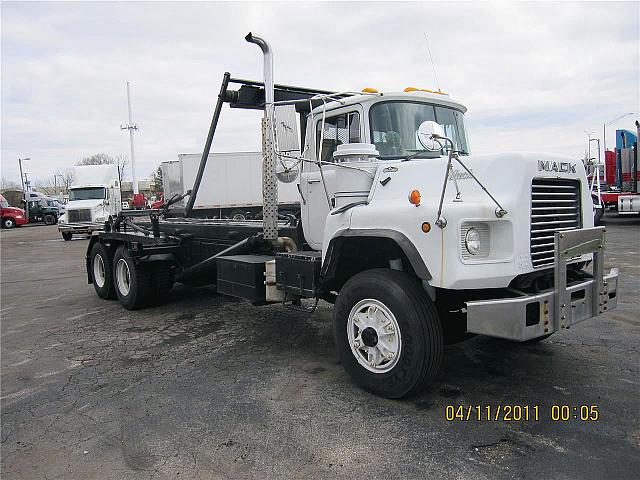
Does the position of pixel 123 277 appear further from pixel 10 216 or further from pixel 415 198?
pixel 10 216

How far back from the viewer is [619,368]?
4586mm

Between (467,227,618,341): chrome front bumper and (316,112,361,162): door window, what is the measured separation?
2.09 metres

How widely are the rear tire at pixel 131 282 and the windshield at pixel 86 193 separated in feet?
59.0

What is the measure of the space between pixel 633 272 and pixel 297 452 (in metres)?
8.37

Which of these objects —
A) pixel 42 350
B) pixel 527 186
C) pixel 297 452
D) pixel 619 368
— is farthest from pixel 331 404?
pixel 42 350

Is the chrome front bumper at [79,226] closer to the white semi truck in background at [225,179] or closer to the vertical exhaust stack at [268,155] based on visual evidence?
the white semi truck in background at [225,179]

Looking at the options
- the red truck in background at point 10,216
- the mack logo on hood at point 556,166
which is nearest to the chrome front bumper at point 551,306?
the mack logo on hood at point 556,166

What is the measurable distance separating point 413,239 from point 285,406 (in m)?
1.66

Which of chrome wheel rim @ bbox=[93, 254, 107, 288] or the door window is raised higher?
the door window

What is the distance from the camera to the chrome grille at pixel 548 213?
3.82m

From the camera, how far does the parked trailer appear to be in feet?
11.9

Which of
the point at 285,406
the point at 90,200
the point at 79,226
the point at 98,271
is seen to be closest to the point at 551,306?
the point at 285,406

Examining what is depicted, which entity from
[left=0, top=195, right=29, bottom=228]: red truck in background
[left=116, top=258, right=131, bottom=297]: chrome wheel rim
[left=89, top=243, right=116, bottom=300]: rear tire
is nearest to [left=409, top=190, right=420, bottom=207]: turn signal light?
[left=116, top=258, right=131, bottom=297]: chrome wheel rim

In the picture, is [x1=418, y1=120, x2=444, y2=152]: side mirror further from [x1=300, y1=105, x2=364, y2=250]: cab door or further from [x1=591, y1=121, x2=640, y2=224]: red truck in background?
[x1=591, y1=121, x2=640, y2=224]: red truck in background
